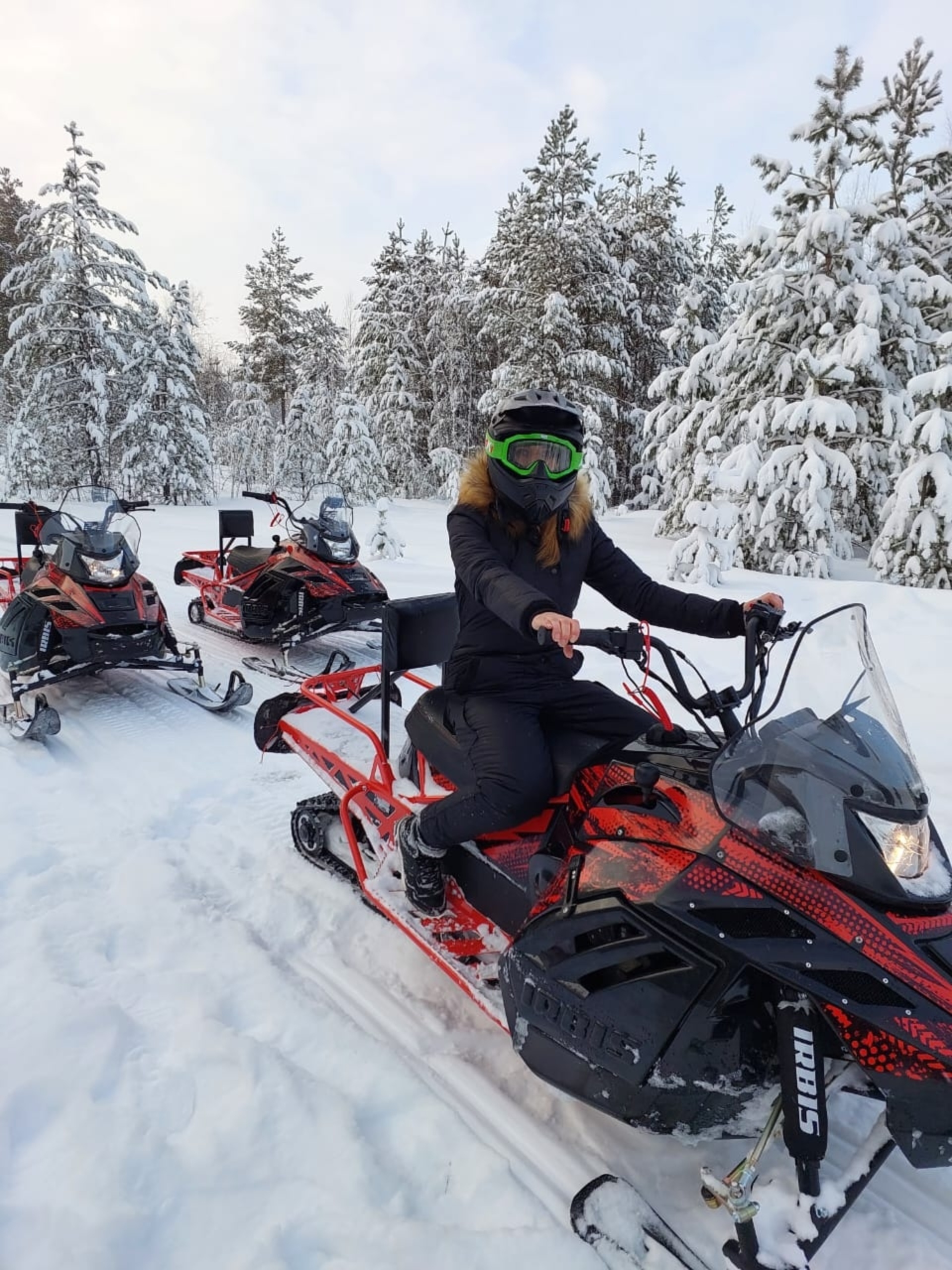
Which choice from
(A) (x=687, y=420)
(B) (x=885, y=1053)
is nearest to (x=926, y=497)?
(A) (x=687, y=420)

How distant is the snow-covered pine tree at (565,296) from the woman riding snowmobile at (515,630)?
15.8 meters

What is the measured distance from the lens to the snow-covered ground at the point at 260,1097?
172 centimetres

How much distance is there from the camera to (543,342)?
708 inches

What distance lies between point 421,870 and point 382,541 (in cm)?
897

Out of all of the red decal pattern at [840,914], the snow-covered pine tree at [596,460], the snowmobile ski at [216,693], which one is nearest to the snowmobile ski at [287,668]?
the snowmobile ski at [216,693]

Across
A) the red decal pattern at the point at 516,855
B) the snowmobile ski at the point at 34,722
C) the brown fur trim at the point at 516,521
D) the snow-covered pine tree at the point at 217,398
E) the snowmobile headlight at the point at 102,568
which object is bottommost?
the snowmobile ski at the point at 34,722

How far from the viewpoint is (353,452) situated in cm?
2220

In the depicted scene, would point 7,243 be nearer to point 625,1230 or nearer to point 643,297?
point 643,297

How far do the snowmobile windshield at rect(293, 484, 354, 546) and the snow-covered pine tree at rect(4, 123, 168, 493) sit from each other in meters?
15.6

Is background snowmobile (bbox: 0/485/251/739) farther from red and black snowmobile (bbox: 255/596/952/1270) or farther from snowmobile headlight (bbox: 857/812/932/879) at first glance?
snowmobile headlight (bbox: 857/812/932/879)

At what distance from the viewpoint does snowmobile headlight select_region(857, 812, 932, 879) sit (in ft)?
5.05

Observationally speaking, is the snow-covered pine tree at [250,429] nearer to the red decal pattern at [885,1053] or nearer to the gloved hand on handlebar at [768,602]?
the gloved hand on handlebar at [768,602]

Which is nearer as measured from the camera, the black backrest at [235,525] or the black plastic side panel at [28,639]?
the black plastic side panel at [28,639]

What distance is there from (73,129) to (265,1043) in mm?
23731
